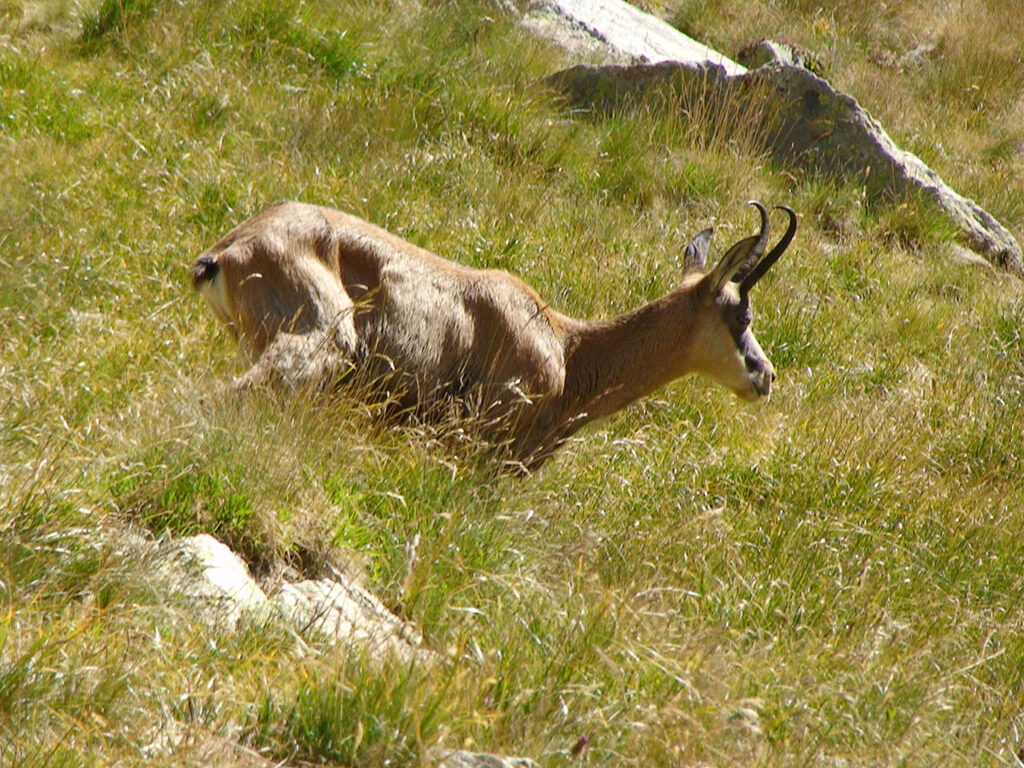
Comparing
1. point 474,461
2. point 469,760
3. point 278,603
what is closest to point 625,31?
point 474,461

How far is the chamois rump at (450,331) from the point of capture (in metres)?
5.85

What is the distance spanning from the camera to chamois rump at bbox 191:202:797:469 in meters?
5.85

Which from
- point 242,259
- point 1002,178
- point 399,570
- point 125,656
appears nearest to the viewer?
point 125,656

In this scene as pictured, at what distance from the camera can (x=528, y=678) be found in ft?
12.6

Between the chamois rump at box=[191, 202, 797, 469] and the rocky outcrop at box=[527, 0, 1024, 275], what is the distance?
5.26 m

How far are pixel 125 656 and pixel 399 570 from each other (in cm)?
145

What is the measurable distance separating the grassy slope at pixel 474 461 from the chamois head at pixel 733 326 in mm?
474

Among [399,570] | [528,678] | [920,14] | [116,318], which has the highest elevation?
[920,14]

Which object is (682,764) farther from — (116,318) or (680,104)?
(680,104)

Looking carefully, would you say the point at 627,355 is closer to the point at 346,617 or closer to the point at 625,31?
the point at 346,617

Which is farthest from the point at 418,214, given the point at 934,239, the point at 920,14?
the point at 920,14

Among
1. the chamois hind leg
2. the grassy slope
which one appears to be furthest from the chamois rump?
the grassy slope

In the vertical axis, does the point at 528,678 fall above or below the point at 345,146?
above

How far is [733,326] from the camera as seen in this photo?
732cm
